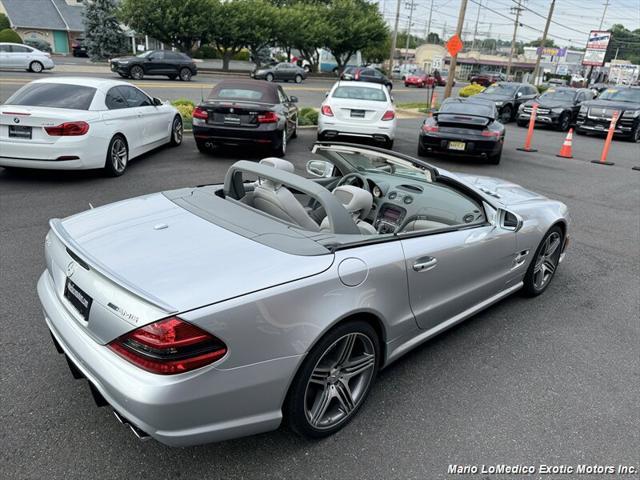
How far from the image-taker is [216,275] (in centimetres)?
221

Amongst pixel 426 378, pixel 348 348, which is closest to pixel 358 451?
pixel 348 348

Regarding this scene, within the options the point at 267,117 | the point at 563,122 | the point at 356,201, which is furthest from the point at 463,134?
the point at 563,122

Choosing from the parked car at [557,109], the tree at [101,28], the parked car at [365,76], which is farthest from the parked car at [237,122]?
the tree at [101,28]

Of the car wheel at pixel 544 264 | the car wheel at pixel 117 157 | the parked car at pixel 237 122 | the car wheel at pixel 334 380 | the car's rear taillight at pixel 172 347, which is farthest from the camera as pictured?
the parked car at pixel 237 122

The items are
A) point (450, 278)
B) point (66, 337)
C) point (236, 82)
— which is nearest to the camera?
point (66, 337)

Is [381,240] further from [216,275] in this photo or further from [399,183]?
[399,183]

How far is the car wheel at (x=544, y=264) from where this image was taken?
4.38 meters

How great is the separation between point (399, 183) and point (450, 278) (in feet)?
3.41

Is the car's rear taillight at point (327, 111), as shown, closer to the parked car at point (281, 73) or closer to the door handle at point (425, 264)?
the door handle at point (425, 264)

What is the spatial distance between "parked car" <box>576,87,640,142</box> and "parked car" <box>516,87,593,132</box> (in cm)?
103

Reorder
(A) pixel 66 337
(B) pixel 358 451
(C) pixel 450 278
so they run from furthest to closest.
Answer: (C) pixel 450 278, (B) pixel 358 451, (A) pixel 66 337

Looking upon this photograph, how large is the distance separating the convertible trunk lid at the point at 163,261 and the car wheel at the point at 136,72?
27.1 m

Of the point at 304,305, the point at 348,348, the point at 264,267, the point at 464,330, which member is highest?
the point at 264,267

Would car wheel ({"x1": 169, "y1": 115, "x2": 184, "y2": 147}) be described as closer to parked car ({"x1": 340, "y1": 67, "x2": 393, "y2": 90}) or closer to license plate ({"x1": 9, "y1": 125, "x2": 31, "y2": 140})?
license plate ({"x1": 9, "y1": 125, "x2": 31, "y2": 140})
